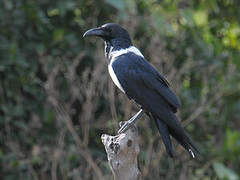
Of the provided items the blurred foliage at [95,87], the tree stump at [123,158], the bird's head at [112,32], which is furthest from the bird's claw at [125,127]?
the blurred foliage at [95,87]

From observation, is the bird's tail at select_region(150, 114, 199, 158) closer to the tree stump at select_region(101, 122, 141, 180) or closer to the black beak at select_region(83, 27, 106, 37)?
the tree stump at select_region(101, 122, 141, 180)

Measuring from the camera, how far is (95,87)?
536cm

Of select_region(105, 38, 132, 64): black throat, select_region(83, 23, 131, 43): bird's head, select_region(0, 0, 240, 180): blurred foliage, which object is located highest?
select_region(83, 23, 131, 43): bird's head

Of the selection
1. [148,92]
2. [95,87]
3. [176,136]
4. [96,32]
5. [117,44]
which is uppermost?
[96,32]

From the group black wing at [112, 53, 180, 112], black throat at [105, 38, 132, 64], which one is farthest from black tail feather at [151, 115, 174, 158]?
black throat at [105, 38, 132, 64]

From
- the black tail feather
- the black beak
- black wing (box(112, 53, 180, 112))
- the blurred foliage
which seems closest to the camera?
the black tail feather

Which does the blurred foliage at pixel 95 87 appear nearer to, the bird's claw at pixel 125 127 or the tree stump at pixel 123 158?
the bird's claw at pixel 125 127

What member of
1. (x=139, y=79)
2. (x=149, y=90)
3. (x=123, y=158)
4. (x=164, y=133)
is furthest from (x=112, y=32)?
(x=123, y=158)

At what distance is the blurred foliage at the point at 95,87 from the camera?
5.18 m

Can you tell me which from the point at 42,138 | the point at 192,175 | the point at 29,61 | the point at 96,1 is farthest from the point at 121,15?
the point at 192,175

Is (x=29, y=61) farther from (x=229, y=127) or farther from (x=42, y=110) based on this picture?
(x=229, y=127)

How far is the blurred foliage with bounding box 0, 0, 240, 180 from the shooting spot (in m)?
5.18

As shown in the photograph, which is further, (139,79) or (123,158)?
(139,79)

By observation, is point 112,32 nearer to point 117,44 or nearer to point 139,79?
point 117,44
